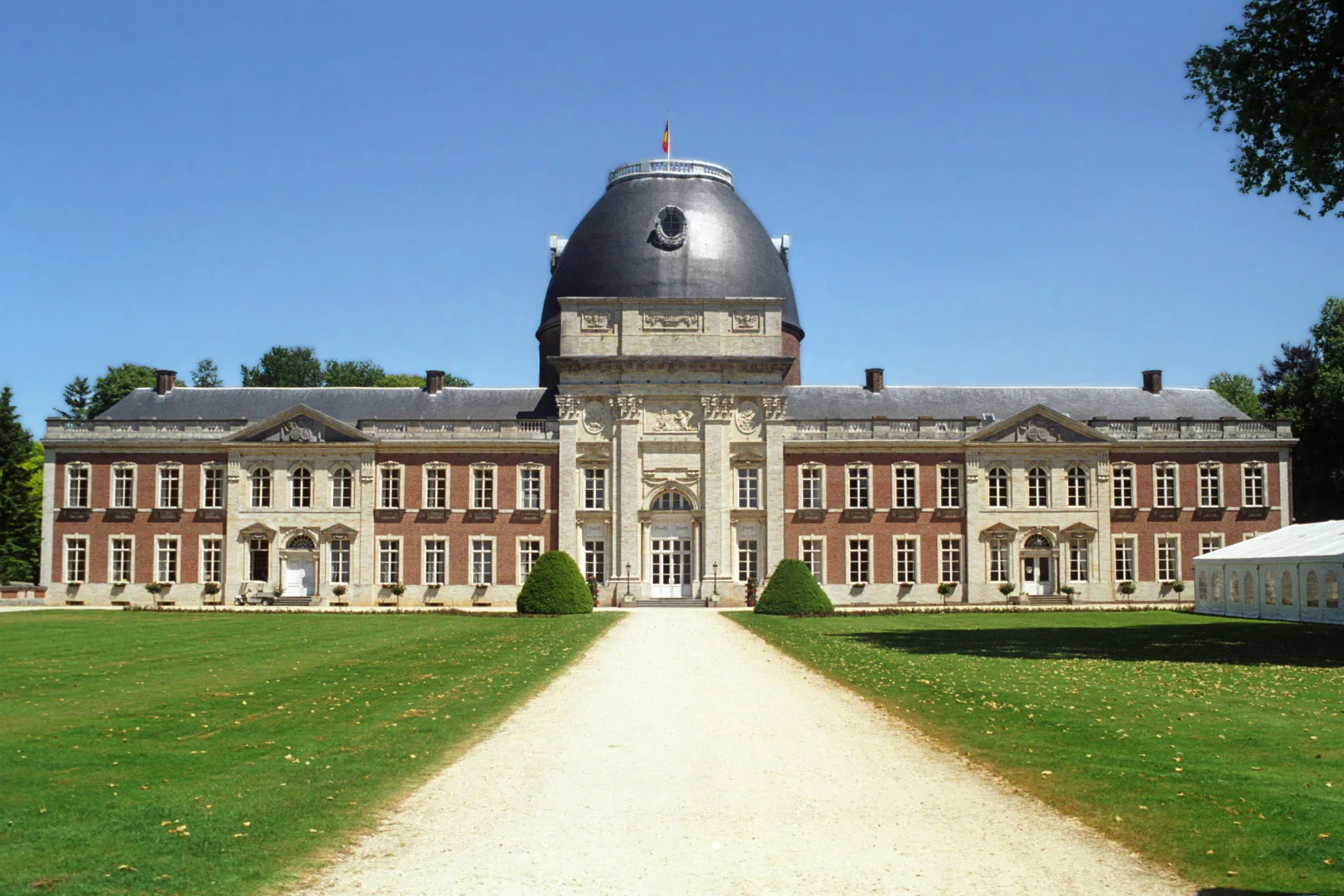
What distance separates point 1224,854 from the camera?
6.73m

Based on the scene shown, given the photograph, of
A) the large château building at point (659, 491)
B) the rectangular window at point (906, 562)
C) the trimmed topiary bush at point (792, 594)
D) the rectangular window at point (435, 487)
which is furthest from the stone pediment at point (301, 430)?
the rectangular window at point (906, 562)

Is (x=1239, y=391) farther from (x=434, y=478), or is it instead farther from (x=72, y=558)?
(x=72, y=558)

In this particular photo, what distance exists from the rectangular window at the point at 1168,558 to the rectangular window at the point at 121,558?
3939 centimetres

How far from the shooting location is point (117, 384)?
207ft

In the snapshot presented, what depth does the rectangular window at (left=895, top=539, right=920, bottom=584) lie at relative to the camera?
45.2 m

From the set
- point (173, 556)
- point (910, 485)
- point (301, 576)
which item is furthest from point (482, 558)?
point (910, 485)

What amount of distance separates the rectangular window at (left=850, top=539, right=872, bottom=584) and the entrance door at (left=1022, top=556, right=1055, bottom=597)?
589cm

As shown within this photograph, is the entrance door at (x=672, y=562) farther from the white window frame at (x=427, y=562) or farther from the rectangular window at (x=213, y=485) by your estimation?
the rectangular window at (x=213, y=485)

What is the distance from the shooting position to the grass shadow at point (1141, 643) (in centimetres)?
1955

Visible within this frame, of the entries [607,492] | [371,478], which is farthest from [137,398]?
[607,492]

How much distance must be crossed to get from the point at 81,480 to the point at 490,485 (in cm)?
1570

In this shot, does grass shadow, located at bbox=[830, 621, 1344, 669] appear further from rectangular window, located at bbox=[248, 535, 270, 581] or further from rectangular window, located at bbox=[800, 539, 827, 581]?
rectangular window, located at bbox=[248, 535, 270, 581]

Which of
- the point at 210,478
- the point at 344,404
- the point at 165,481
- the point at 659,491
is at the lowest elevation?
the point at 659,491

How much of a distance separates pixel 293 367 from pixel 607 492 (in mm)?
34698
